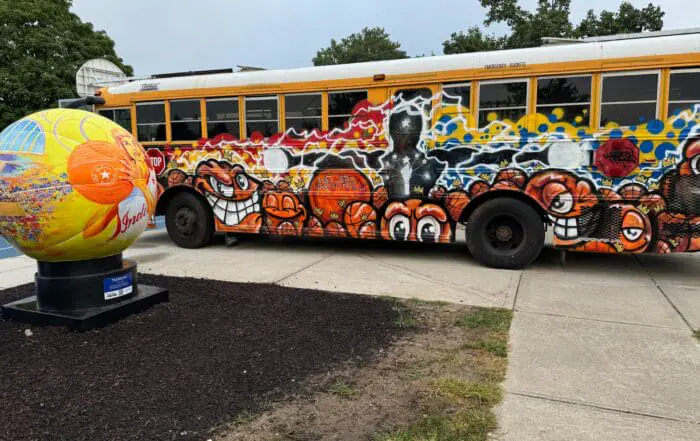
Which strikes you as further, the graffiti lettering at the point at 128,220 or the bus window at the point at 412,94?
the bus window at the point at 412,94

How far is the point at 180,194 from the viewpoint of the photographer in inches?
359

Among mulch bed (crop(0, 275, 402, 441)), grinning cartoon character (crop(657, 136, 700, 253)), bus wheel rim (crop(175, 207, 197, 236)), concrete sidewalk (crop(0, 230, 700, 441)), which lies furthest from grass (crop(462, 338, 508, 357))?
bus wheel rim (crop(175, 207, 197, 236))

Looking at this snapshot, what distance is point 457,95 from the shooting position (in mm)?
7055

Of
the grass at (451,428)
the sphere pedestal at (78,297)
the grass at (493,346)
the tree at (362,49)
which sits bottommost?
the grass at (451,428)

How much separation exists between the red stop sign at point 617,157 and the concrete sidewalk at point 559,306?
5.00 ft

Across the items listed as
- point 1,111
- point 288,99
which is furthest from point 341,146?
point 1,111

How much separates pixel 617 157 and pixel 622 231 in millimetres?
996

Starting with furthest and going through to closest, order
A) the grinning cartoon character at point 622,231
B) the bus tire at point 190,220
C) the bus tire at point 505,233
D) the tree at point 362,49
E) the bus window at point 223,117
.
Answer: the tree at point 362,49 → the bus tire at point 190,220 → the bus window at point 223,117 → the bus tire at point 505,233 → the grinning cartoon character at point 622,231

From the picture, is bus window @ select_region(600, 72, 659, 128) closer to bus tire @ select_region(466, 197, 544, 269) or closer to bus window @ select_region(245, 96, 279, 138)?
bus tire @ select_region(466, 197, 544, 269)

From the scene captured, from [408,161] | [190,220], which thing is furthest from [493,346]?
[190,220]

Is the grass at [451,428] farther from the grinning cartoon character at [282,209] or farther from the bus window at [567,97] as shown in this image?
the grinning cartoon character at [282,209]

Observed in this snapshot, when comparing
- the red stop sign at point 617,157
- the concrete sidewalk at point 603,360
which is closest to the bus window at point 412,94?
the red stop sign at point 617,157

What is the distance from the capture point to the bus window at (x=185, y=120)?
869cm

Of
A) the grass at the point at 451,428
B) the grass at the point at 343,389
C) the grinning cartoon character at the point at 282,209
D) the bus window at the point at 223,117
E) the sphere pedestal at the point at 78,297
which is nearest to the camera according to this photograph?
the grass at the point at 451,428
